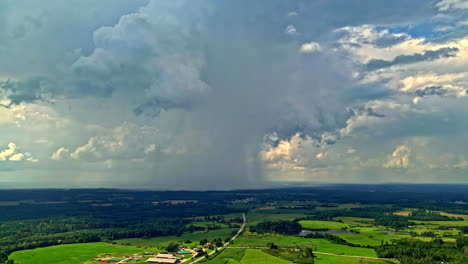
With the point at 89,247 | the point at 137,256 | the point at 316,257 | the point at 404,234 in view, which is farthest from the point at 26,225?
the point at 404,234

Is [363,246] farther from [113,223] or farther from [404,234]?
[113,223]

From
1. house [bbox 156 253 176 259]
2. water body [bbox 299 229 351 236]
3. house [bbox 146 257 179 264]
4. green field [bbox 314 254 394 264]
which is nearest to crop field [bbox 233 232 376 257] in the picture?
green field [bbox 314 254 394 264]

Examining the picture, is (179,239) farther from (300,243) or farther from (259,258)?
(300,243)

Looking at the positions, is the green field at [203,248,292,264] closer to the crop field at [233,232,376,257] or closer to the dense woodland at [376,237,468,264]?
the crop field at [233,232,376,257]

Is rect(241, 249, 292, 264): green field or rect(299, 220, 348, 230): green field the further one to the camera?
rect(299, 220, 348, 230): green field

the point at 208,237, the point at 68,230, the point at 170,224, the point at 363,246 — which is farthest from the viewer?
the point at 170,224

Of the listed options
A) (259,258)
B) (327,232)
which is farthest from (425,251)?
(327,232)

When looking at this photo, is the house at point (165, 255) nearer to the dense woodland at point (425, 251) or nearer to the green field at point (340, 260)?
the green field at point (340, 260)
